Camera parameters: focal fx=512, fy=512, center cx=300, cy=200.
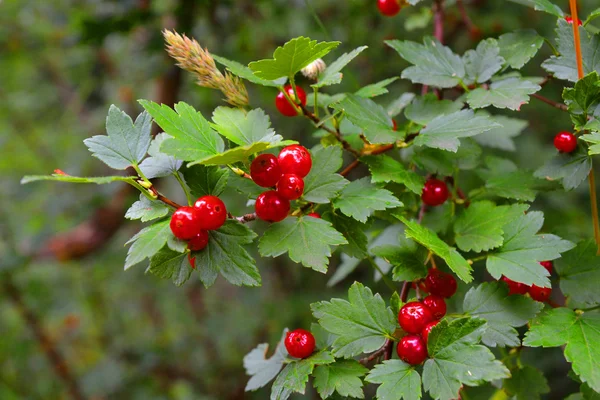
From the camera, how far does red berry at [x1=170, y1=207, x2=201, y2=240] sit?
0.57m

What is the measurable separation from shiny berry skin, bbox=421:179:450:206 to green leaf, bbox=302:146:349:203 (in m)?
0.21

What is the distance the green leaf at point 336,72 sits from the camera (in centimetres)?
69

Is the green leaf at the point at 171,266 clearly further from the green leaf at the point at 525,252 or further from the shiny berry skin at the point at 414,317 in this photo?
the green leaf at the point at 525,252

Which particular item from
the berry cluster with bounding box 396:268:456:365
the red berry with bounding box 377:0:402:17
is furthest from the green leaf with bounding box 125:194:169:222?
the red berry with bounding box 377:0:402:17

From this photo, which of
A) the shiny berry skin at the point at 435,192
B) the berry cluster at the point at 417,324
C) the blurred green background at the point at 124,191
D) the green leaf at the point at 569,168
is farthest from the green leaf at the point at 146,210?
the blurred green background at the point at 124,191

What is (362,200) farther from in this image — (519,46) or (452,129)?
(519,46)

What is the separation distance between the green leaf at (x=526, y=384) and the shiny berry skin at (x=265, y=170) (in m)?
0.46

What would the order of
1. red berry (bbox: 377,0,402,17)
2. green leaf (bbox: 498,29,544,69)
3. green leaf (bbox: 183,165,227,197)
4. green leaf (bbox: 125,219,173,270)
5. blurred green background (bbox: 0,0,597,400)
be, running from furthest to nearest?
blurred green background (bbox: 0,0,597,400)
red berry (bbox: 377,0,402,17)
green leaf (bbox: 498,29,544,69)
green leaf (bbox: 183,165,227,197)
green leaf (bbox: 125,219,173,270)

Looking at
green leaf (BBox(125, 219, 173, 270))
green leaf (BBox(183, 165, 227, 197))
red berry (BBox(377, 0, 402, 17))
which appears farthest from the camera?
red berry (BBox(377, 0, 402, 17))

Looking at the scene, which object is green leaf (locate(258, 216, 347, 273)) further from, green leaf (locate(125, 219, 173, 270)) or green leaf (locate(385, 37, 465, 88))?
green leaf (locate(385, 37, 465, 88))

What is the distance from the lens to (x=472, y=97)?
2.46 ft

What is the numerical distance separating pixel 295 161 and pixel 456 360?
0.98 ft

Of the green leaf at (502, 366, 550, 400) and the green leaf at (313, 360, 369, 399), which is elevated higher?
the green leaf at (313, 360, 369, 399)

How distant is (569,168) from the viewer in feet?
2.38
